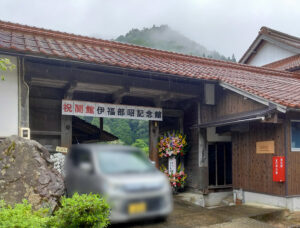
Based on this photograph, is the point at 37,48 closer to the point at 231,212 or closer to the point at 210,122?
the point at 210,122

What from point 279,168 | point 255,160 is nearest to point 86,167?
point 279,168

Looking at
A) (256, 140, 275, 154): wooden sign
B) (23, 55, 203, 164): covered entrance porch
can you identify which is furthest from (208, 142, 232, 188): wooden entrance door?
(23, 55, 203, 164): covered entrance porch

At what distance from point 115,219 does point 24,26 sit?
1204cm

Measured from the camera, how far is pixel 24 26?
37.8 feet

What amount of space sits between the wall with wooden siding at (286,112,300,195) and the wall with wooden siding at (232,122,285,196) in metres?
0.28

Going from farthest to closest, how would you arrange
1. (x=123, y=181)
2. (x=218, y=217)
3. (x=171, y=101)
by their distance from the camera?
(x=171, y=101) < (x=218, y=217) < (x=123, y=181)

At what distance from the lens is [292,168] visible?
39.7 ft

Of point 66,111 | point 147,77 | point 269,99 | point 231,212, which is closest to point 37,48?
point 147,77

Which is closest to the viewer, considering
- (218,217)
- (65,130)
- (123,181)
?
(123,181)

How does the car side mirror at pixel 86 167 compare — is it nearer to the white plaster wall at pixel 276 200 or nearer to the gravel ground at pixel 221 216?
the gravel ground at pixel 221 216

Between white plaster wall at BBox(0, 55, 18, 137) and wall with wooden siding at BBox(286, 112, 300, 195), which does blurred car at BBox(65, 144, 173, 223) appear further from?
wall with wooden siding at BBox(286, 112, 300, 195)

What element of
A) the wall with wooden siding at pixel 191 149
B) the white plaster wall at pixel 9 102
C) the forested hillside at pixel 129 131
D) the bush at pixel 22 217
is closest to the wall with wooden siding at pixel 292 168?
the wall with wooden siding at pixel 191 149

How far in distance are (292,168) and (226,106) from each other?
3595 millimetres

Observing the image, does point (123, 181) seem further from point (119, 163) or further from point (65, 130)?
point (65, 130)
